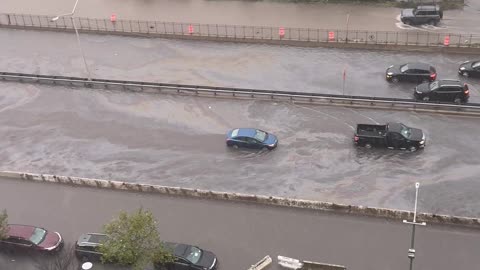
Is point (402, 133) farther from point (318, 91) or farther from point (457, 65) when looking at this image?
point (457, 65)

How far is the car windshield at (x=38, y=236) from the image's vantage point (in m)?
27.2

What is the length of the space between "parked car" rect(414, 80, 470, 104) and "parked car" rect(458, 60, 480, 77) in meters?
3.63

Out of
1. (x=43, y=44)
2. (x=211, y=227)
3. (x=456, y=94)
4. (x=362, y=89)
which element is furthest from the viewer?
(x=43, y=44)

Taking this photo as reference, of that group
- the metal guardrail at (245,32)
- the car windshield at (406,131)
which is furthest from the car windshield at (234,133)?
the metal guardrail at (245,32)

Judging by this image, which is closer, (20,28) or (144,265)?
(144,265)

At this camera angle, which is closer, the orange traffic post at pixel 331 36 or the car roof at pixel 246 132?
the car roof at pixel 246 132

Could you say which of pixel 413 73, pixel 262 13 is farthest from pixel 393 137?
pixel 262 13

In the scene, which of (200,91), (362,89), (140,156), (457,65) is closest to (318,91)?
(362,89)

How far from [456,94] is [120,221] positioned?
80.2ft

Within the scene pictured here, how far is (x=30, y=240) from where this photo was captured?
2711 cm

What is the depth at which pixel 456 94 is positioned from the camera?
36.1 metres

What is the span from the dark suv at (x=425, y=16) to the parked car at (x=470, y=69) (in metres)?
9.18

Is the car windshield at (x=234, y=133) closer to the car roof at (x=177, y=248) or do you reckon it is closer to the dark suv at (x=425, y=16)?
the car roof at (x=177, y=248)

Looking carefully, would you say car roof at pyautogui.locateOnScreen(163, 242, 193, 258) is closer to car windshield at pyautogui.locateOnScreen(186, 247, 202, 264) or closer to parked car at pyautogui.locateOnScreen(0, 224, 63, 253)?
car windshield at pyautogui.locateOnScreen(186, 247, 202, 264)
